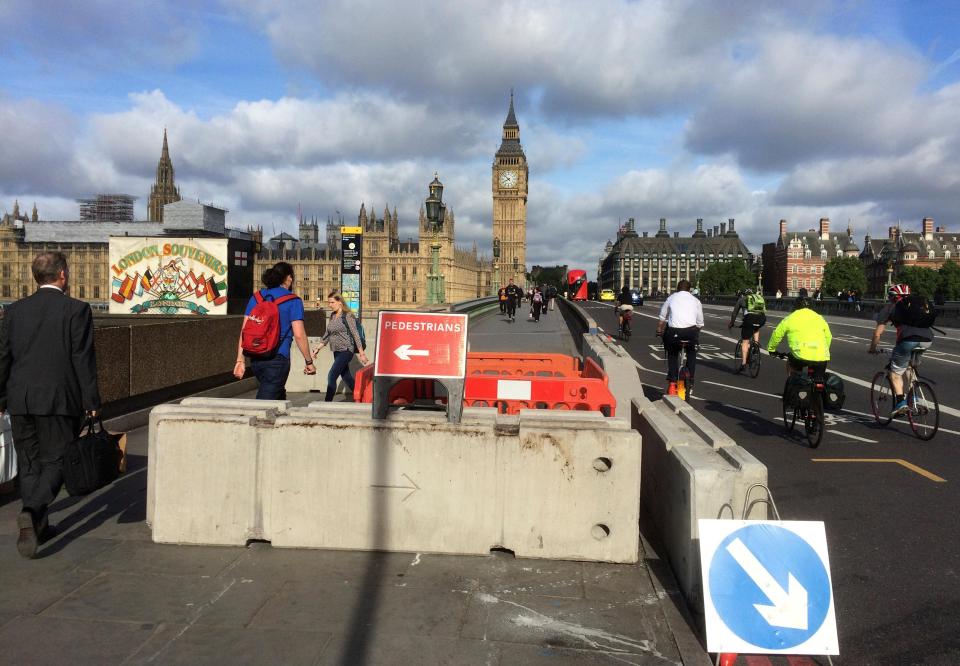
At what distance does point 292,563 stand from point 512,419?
167 centimetres

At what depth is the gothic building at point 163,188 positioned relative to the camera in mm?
158000

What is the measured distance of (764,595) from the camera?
11.4ft

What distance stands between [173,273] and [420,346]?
14618 millimetres

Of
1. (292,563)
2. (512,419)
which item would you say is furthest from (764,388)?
(292,563)

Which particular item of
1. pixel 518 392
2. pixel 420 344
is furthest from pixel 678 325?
pixel 420 344

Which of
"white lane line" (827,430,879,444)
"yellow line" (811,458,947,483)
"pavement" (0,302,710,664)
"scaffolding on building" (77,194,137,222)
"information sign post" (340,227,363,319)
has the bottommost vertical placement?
"pavement" (0,302,710,664)

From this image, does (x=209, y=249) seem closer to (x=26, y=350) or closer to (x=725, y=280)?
(x=26, y=350)

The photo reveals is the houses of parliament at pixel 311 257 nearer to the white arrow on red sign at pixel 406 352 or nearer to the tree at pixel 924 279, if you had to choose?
the tree at pixel 924 279

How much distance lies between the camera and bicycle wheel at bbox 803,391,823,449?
27.2 ft

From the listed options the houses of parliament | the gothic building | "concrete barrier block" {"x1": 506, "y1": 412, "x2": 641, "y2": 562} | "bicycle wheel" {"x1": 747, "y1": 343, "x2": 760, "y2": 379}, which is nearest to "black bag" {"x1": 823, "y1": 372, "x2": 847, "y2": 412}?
"concrete barrier block" {"x1": 506, "y1": 412, "x2": 641, "y2": 562}

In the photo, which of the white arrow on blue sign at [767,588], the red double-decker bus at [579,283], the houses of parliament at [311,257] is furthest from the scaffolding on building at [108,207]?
the white arrow on blue sign at [767,588]

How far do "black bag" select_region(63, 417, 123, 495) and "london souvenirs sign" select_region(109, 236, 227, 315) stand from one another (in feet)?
43.6

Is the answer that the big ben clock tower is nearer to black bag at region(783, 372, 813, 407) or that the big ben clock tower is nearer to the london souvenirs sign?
the london souvenirs sign

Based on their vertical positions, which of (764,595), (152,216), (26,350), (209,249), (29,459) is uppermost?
(152,216)
